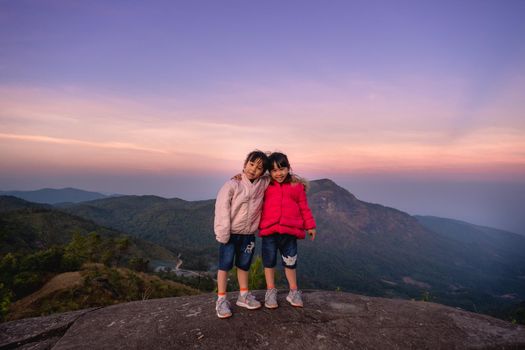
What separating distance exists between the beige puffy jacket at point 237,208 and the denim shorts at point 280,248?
403 mm

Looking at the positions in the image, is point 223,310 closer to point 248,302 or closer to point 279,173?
point 248,302

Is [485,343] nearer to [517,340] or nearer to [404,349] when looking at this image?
[517,340]

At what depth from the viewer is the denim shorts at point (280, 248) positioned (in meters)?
5.50

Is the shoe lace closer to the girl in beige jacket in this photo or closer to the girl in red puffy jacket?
the girl in beige jacket

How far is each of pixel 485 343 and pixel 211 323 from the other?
162 inches

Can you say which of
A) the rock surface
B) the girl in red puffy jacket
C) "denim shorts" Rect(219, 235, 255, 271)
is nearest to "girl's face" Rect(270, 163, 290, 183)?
the girl in red puffy jacket

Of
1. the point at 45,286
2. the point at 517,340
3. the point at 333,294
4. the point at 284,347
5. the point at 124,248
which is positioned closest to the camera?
the point at 284,347

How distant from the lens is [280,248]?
5637 mm

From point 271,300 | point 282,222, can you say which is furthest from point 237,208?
point 271,300

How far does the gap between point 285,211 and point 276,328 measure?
6.16 feet

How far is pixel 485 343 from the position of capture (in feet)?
14.8

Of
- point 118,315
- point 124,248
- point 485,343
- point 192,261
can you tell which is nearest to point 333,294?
point 485,343

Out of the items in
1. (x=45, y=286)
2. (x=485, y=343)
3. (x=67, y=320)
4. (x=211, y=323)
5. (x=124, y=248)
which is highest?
(x=485, y=343)

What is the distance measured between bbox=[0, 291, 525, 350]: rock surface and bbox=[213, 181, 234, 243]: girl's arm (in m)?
1.34
